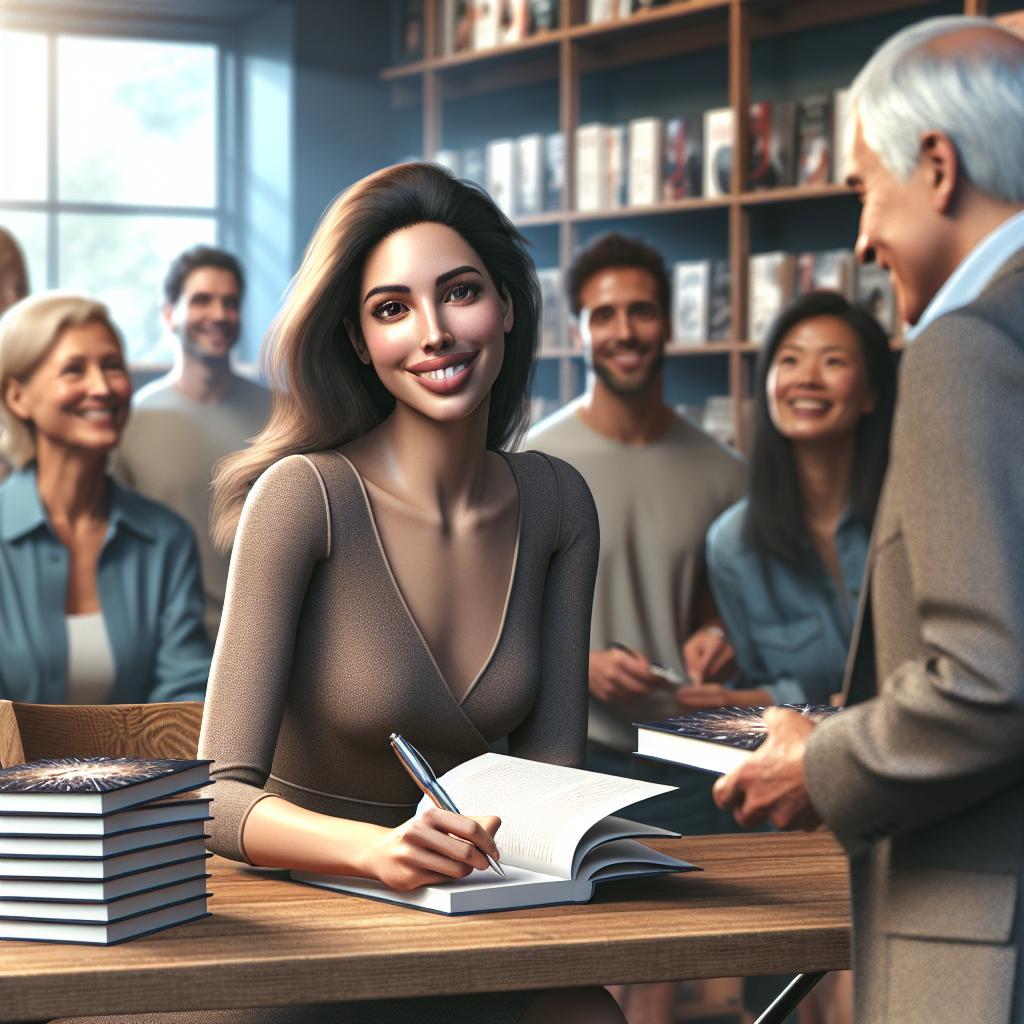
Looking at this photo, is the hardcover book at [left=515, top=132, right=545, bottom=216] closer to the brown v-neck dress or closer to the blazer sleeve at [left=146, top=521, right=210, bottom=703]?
the blazer sleeve at [left=146, top=521, right=210, bottom=703]

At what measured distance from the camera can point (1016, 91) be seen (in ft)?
4.17

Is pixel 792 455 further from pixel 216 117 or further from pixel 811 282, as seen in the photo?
pixel 216 117

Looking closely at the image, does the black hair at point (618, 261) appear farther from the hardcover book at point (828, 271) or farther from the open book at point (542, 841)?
the open book at point (542, 841)

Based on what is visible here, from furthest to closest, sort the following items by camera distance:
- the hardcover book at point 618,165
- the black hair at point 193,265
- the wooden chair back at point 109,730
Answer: the hardcover book at point 618,165 → the black hair at point 193,265 → the wooden chair back at point 109,730

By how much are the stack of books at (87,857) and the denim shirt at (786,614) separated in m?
2.12

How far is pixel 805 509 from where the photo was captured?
11.8ft

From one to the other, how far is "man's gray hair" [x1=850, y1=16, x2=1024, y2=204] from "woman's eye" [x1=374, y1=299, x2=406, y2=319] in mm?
724

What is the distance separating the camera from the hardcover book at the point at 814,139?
581 centimetres

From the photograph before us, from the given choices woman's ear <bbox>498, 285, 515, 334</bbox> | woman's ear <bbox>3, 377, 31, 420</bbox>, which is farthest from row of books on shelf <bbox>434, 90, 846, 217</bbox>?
woman's ear <bbox>498, 285, 515, 334</bbox>

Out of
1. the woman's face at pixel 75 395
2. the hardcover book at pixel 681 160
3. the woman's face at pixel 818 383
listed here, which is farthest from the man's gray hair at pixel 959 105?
the hardcover book at pixel 681 160

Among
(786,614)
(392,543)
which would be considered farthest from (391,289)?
(786,614)

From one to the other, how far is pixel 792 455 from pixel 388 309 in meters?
1.85

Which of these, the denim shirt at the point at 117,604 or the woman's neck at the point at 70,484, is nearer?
the denim shirt at the point at 117,604

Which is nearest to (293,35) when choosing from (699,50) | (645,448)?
(699,50)
